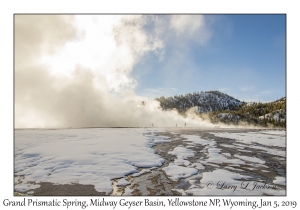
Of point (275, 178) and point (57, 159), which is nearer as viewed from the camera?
point (275, 178)

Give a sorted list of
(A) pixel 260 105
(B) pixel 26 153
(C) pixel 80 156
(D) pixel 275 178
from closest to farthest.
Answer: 1. (D) pixel 275 178
2. (C) pixel 80 156
3. (B) pixel 26 153
4. (A) pixel 260 105

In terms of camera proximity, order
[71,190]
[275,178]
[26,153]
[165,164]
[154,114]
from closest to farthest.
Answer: [71,190]
[275,178]
[165,164]
[26,153]
[154,114]

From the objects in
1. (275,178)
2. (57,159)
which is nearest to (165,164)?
(275,178)

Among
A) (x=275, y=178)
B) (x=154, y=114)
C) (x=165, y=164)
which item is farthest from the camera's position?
(x=154, y=114)

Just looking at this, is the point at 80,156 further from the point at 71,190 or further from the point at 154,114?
the point at 154,114

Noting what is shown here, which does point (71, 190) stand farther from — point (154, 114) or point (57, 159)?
point (154, 114)

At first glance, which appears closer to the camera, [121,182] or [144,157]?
[121,182]
